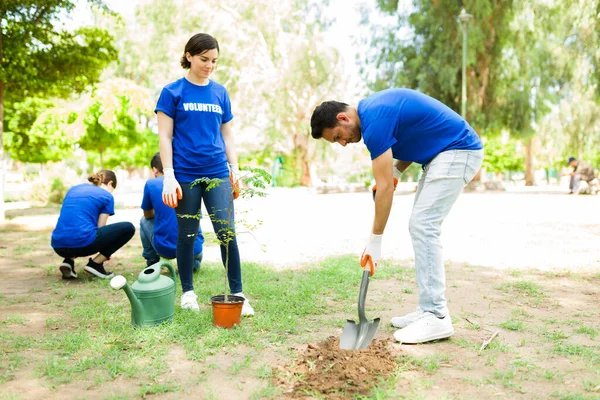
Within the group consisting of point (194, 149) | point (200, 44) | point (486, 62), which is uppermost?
point (486, 62)

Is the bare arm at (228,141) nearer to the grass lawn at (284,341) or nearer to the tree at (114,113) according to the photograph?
the grass lawn at (284,341)

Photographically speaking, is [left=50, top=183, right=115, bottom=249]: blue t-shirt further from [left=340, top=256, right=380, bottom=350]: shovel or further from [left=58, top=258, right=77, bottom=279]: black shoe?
[left=340, top=256, right=380, bottom=350]: shovel

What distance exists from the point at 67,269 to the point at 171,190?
6.99ft

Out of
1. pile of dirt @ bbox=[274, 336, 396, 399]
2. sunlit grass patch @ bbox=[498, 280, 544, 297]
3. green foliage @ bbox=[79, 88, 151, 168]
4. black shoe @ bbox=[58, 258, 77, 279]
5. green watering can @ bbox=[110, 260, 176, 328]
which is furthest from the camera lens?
green foliage @ bbox=[79, 88, 151, 168]

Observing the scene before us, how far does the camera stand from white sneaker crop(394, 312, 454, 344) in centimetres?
303

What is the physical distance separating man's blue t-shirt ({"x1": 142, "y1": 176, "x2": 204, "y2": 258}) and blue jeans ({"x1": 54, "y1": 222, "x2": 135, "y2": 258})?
39 cm

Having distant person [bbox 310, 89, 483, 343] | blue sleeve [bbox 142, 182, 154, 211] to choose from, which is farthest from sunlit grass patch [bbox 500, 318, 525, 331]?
Answer: blue sleeve [bbox 142, 182, 154, 211]

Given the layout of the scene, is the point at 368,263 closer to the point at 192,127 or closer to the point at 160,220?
the point at 192,127

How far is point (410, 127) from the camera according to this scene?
9.90ft

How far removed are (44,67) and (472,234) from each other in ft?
26.8

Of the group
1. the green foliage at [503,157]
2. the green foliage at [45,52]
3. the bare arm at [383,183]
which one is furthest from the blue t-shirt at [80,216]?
the green foliage at [503,157]

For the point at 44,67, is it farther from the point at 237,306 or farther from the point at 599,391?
the point at 599,391


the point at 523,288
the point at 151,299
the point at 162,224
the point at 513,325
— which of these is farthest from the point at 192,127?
the point at 523,288

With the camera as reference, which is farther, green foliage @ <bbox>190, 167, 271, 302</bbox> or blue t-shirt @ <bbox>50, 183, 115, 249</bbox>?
blue t-shirt @ <bbox>50, 183, 115, 249</bbox>
